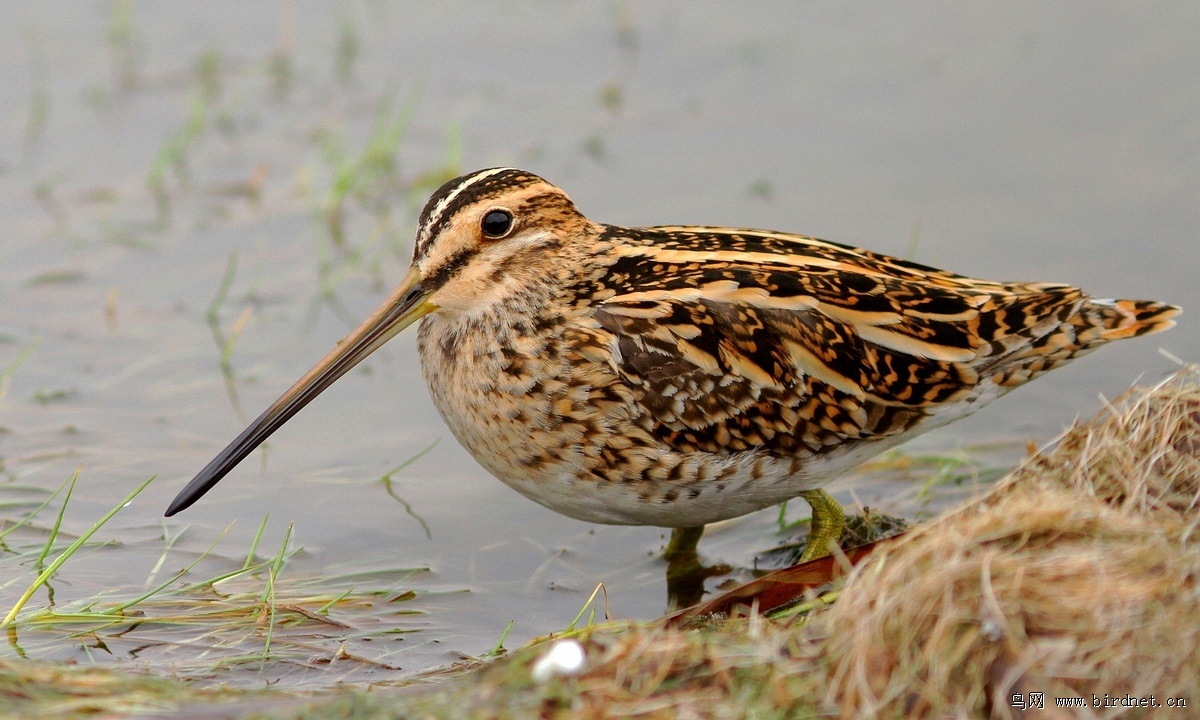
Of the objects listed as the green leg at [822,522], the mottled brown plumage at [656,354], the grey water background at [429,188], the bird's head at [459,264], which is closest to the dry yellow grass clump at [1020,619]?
the mottled brown plumage at [656,354]

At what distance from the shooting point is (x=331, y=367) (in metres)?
5.32

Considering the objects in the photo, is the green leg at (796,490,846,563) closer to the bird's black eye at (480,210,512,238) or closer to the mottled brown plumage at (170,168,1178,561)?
the mottled brown plumage at (170,168,1178,561)

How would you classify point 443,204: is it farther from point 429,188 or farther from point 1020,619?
point 429,188

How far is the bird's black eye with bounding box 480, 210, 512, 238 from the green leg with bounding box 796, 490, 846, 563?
55.7 inches

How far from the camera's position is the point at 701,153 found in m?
8.92

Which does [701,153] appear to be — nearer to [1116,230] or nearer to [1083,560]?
[1116,230]

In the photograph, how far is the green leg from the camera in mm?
5559

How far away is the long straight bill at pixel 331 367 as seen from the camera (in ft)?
17.2

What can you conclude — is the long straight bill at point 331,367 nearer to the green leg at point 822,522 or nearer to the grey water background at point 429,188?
the grey water background at point 429,188

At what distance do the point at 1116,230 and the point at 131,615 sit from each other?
5558 millimetres

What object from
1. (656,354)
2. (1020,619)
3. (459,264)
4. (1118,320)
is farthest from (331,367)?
(1118,320)

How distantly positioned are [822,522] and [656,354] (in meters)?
0.98

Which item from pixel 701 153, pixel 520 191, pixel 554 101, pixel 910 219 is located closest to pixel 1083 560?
pixel 520 191

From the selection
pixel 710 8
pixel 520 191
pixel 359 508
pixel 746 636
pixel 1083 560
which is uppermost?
pixel 710 8
